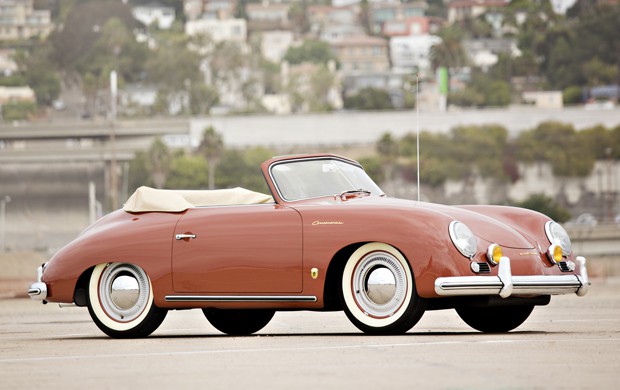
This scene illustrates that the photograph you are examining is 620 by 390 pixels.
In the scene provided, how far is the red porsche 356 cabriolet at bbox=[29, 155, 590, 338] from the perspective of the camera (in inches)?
401

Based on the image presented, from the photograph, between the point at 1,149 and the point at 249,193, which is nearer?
the point at 249,193

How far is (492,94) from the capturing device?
173 meters

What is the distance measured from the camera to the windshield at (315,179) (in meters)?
11.1

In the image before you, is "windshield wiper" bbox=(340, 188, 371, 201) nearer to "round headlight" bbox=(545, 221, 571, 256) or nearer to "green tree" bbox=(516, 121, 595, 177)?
"round headlight" bbox=(545, 221, 571, 256)

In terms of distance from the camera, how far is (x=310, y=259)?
416 inches

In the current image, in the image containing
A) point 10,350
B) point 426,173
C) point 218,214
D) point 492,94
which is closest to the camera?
point 10,350

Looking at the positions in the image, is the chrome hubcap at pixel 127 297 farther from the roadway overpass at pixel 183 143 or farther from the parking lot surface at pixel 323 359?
the roadway overpass at pixel 183 143

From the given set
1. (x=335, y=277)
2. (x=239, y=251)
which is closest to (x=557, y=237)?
(x=335, y=277)

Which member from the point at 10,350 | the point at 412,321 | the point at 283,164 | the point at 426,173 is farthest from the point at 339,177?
the point at 426,173

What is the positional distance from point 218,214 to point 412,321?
1.86 m

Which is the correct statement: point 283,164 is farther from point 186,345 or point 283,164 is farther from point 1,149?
point 1,149

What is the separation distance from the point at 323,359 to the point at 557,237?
3.19 meters

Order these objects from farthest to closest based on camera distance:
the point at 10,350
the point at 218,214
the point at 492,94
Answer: the point at 492,94, the point at 218,214, the point at 10,350

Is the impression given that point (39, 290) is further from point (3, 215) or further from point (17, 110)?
point (17, 110)
